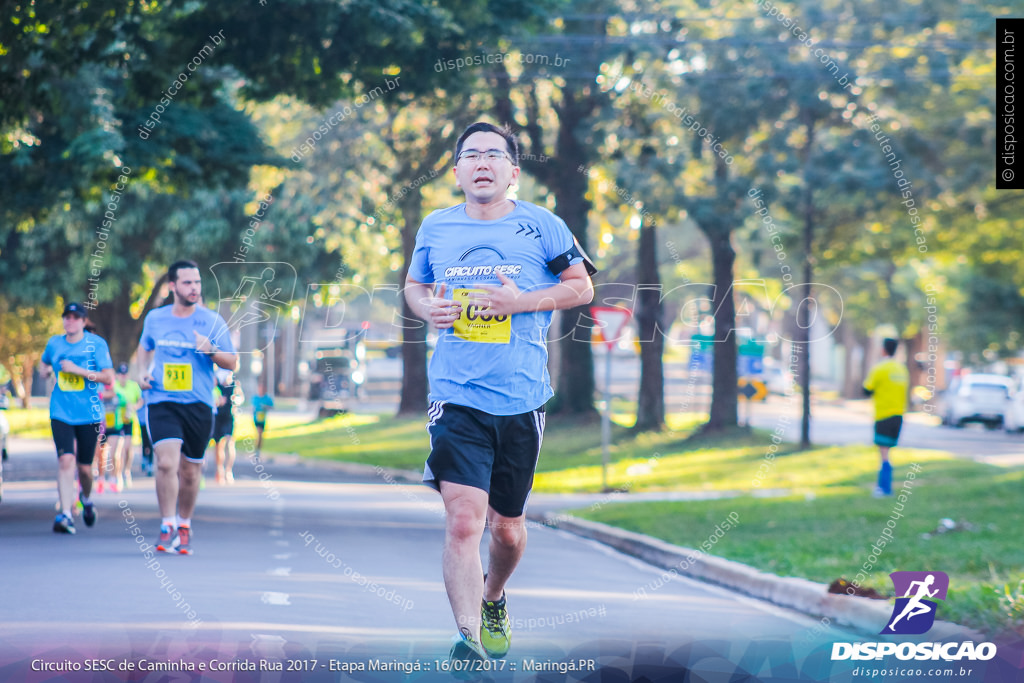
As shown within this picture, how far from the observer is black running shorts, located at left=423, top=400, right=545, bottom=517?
553cm

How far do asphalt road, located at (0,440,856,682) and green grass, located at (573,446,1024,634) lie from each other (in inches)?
31.8

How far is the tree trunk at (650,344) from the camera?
29.4 meters

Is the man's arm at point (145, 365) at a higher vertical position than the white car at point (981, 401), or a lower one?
higher

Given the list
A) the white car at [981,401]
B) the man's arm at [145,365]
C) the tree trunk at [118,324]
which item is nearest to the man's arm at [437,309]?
the man's arm at [145,365]

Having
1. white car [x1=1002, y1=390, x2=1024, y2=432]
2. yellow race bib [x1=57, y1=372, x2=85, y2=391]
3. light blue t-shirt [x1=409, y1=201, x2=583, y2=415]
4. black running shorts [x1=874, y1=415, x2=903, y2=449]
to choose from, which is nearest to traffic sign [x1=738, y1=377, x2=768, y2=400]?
black running shorts [x1=874, y1=415, x2=903, y2=449]

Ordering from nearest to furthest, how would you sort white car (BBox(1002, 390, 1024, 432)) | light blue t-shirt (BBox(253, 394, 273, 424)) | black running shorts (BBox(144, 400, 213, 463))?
black running shorts (BBox(144, 400, 213, 463))
light blue t-shirt (BBox(253, 394, 273, 424))
white car (BBox(1002, 390, 1024, 432))

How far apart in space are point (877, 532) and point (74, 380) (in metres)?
7.24

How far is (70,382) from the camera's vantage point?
11383 millimetres

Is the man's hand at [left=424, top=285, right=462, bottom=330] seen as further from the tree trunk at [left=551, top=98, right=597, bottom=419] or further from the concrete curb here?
the tree trunk at [left=551, top=98, right=597, bottom=419]

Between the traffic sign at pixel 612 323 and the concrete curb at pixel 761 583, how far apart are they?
13.0ft

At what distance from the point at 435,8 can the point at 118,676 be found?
8.56 meters

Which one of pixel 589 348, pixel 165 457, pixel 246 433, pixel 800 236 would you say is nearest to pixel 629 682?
pixel 165 457

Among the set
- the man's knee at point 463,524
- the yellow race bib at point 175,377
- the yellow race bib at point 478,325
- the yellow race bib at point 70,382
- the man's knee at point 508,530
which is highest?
the yellow race bib at point 478,325

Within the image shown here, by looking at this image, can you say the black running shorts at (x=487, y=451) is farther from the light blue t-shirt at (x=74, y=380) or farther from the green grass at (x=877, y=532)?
the light blue t-shirt at (x=74, y=380)
